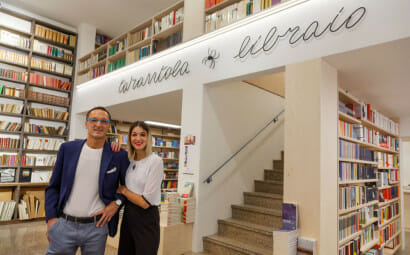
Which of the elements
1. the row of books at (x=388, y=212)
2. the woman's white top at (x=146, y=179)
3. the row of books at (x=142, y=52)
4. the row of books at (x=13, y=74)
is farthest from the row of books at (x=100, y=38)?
the row of books at (x=388, y=212)

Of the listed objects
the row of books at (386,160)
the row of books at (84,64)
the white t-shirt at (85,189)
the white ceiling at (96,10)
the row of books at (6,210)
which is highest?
the white ceiling at (96,10)

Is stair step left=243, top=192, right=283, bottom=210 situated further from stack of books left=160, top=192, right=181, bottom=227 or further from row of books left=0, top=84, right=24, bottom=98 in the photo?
row of books left=0, top=84, right=24, bottom=98

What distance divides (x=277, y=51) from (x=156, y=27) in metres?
2.63

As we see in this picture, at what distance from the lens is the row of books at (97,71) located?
635cm

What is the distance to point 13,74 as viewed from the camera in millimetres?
6281

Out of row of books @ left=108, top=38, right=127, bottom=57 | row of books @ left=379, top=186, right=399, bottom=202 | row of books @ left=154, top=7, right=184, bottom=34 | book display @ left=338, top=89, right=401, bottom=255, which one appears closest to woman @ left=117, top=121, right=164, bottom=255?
book display @ left=338, top=89, right=401, bottom=255

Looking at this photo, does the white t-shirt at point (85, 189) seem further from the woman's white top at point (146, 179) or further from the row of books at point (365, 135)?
the row of books at point (365, 135)

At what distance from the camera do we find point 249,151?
4754mm

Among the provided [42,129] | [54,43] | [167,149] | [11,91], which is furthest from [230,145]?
[54,43]

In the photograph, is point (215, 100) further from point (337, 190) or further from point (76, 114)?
point (76, 114)

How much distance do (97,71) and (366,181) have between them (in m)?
5.88

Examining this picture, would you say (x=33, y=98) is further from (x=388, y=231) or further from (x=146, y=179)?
(x=388, y=231)

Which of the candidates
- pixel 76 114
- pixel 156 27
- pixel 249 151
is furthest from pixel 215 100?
pixel 76 114

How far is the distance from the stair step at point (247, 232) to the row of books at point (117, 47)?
411 cm
